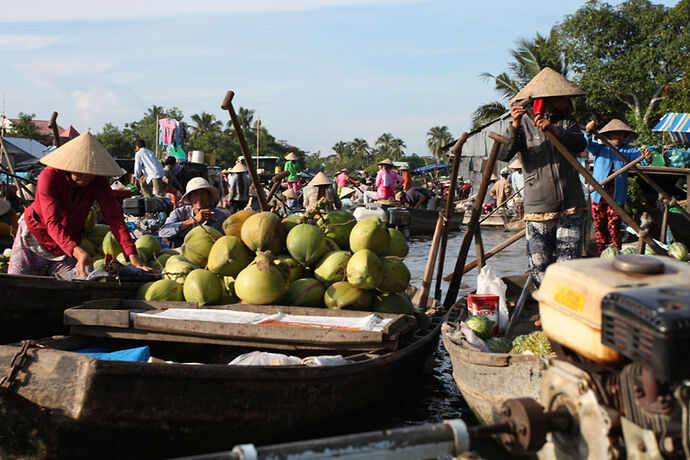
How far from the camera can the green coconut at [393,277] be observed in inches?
157

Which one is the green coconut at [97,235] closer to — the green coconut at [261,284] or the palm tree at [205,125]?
the green coconut at [261,284]

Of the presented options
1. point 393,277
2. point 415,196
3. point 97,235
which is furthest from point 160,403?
point 415,196

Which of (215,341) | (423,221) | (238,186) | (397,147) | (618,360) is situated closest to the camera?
Result: (618,360)

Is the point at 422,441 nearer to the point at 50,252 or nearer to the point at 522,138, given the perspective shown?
the point at 522,138

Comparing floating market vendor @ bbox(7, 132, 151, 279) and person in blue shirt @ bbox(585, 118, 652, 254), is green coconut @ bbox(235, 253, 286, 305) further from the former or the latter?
person in blue shirt @ bbox(585, 118, 652, 254)

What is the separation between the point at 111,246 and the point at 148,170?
616cm

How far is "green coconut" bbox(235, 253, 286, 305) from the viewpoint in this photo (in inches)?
146

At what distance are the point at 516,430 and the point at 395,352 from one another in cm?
169

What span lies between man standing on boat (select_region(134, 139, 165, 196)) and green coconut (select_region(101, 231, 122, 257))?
237 inches

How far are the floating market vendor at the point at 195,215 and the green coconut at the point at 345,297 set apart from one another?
2.16 metres

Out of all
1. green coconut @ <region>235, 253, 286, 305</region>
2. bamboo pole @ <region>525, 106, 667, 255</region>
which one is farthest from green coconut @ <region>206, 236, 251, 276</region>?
bamboo pole @ <region>525, 106, 667, 255</region>

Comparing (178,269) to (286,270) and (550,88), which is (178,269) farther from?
(550,88)

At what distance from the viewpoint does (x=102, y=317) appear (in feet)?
11.4

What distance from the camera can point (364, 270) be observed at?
3707mm
